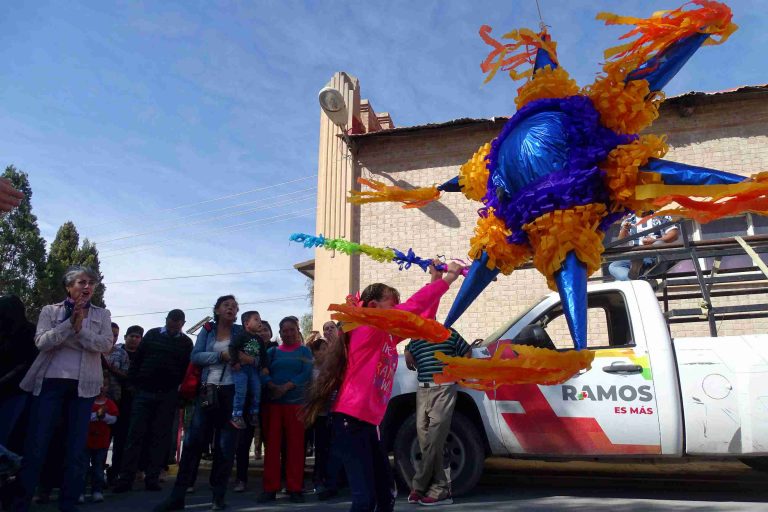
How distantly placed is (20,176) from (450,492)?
25783 mm

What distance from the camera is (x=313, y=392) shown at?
9.91 feet

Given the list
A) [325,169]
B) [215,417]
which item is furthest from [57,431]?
[325,169]

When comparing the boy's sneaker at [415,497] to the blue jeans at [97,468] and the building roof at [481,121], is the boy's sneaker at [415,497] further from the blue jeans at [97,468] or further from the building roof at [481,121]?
the building roof at [481,121]

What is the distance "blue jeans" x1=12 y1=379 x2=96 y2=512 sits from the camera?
12.1ft

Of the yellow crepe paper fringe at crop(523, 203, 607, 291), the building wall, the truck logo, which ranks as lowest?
the truck logo

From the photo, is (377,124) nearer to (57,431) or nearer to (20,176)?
(57,431)

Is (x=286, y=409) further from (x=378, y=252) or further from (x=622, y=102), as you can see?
(x=622, y=102)

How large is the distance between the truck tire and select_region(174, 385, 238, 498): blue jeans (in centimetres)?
128

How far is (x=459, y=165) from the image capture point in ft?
31.1

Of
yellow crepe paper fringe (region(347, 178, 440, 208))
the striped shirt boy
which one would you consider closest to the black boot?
the striped shirt boy

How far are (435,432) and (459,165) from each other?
19.5 feet

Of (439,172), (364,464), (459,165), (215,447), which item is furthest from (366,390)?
(439,172)

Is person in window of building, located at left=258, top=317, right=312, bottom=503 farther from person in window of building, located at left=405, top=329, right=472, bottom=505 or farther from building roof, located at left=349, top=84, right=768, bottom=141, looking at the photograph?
building roof, located at left=349, top=84, right=768, bottom=141

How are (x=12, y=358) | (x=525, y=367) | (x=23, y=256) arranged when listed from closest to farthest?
(x=525, y=367), (x=12, y=358), (x=23, y=256)
